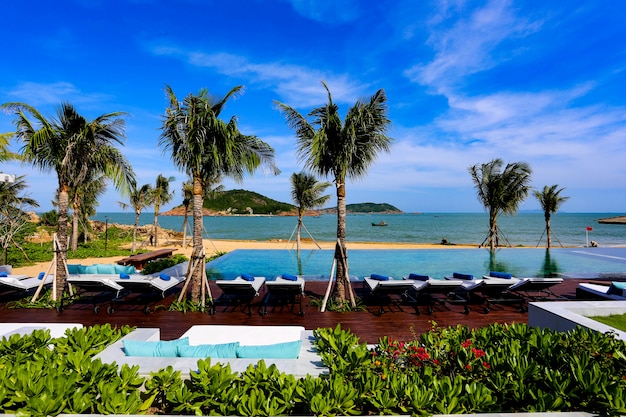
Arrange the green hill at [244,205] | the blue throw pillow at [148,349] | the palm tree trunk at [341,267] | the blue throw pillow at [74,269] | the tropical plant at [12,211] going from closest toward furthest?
the blue throw pillow at [148,349], the palm tree trunk at [341,267], the blue throw pillow at [74,269], the tropical plant at [12,211], the green hill at [244,205]

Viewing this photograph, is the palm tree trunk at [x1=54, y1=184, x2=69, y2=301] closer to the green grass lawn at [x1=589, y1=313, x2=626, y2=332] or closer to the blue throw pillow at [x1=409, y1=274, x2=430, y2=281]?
the blue throw pillow at [x1=409, y1=274, x2=430, y2=281]

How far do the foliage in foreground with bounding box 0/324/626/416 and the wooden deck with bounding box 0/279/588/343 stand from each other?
9.56ft

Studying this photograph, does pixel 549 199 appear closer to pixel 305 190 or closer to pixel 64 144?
pixel 305 190

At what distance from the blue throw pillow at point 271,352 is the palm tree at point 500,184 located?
60.6 ft

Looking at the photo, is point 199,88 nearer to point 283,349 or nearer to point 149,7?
point 149,7

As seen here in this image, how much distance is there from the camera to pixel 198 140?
7977 mm

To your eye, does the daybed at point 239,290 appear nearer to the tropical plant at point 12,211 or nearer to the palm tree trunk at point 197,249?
the palm tree trunk at point 197,249

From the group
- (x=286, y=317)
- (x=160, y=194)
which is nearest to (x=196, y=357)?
(x=286, y=317)

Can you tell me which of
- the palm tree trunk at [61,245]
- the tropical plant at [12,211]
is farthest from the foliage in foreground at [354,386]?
the tropical plant at [12,211]

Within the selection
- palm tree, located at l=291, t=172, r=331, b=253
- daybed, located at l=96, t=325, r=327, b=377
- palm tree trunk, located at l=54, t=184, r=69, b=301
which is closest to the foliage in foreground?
daybed, located at l=96, t=325, r=327, b=377

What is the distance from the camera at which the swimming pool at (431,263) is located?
1397cm

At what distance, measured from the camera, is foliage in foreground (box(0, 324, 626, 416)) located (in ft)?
8.32

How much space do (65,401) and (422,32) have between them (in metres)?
12.6

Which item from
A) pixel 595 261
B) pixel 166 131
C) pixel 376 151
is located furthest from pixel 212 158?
pixel 595 261
